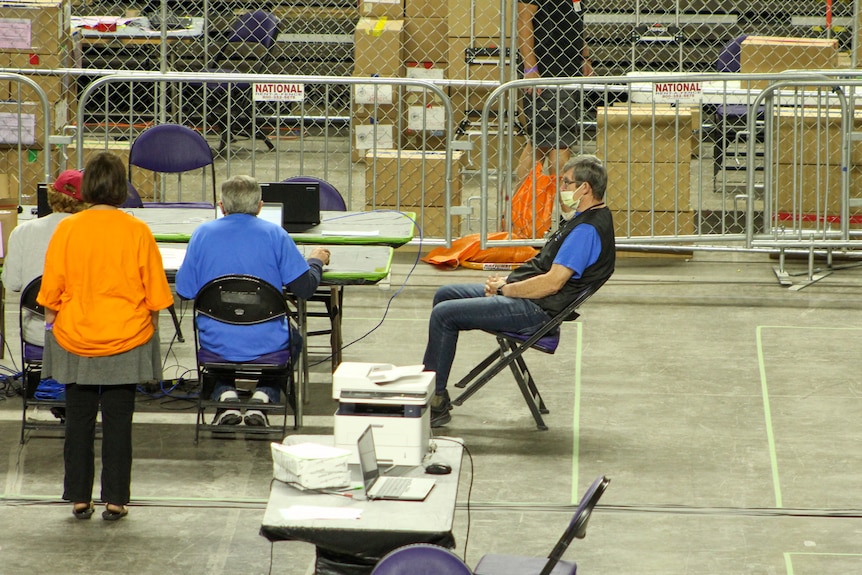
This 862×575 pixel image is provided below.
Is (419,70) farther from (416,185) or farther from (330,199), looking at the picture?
(330,199)

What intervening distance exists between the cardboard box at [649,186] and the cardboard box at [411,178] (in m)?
1.23

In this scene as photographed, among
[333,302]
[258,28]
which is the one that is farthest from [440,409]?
[258,28]

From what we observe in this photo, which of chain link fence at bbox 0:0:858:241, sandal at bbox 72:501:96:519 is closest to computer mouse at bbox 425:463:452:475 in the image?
sandal at bbox 72:501:96:519

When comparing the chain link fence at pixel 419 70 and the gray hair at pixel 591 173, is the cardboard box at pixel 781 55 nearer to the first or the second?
the chain link fence at pixel 419 70

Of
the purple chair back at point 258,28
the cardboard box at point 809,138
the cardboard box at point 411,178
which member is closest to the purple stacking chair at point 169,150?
the cardboard box at point 411,178

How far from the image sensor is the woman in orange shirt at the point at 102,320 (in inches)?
Result: 206

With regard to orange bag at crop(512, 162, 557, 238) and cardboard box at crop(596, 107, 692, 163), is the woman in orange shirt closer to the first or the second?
orange bag at crop(512, 162, 557, 238)

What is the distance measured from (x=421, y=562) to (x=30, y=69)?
8241mm

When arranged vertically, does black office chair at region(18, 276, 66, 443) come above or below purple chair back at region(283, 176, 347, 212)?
below

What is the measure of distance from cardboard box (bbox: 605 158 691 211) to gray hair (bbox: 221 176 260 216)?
4302 mm

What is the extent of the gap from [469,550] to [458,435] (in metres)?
1.47

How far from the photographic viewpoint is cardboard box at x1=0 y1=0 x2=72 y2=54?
10.6 meters

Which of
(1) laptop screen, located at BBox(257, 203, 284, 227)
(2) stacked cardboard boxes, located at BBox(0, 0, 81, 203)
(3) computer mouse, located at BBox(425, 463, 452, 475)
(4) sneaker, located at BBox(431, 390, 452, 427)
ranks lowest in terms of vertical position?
(4) sneaker, located at BBox(431, 390, 452, 427)

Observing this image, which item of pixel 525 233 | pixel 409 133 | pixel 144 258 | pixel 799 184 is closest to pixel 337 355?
pixel 144 258
